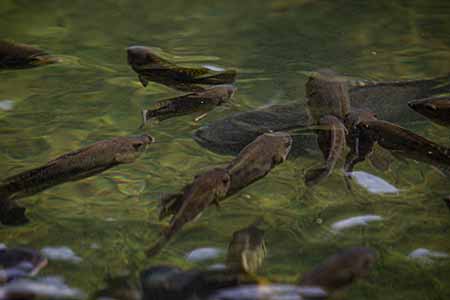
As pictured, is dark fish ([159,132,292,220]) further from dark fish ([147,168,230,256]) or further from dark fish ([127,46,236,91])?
dark fish ([127,46,236,91])

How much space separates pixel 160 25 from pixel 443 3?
3365 millimetres

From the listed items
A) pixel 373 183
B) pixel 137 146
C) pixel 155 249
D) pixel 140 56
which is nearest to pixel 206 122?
pixel 140 56

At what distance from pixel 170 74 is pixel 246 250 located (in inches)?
62.6

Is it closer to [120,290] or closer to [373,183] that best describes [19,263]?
[120,290]

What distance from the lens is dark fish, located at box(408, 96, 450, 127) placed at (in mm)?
3295

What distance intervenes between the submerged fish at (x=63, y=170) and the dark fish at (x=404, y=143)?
1.43 m

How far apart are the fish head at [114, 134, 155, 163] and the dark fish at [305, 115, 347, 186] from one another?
1013 millimetres

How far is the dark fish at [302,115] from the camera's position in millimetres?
3676

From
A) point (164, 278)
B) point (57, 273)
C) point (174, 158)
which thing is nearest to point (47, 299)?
point (57, 273)

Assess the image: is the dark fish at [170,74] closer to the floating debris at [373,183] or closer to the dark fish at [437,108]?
the floating debris at [373,183]

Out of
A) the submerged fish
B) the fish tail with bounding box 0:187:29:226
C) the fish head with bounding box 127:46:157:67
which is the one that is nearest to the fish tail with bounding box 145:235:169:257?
the submerged fish

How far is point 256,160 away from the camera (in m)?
2.96

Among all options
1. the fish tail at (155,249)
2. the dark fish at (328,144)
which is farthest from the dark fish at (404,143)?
the fish tail at (155,249)

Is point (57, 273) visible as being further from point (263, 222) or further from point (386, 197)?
point (386, 197)
